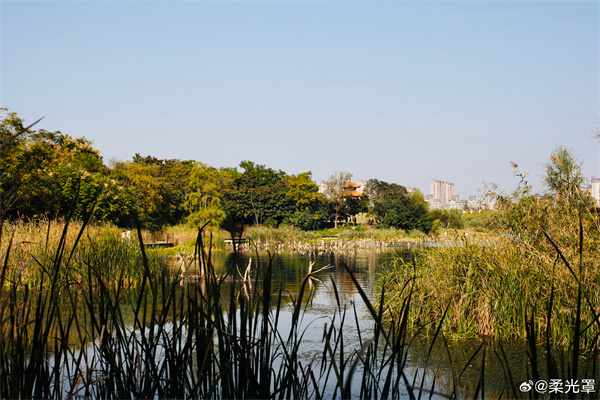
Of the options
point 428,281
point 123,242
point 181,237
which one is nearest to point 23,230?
point 123,242

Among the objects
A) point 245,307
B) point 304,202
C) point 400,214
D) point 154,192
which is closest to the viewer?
point 245,307

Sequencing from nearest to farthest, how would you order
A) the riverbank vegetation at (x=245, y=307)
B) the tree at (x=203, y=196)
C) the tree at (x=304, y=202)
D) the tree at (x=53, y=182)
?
the riverbank vegetation at (x=245, y=307) < the tree at (x=53, y=182) < the tree at (x=203, y=196) < the tree at (x=304, y=202)

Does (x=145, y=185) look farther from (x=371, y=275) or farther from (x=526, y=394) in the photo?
(x=526, y=394)

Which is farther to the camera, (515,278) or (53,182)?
(53,182)

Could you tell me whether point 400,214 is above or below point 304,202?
below

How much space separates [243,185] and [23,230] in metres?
37.7

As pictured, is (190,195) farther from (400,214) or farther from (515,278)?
(515,278)

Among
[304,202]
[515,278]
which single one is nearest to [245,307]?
[515,278]

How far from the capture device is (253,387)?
2195mm

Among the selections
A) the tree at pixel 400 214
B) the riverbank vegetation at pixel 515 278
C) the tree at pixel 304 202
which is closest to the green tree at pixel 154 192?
the tree at pixel 304 202

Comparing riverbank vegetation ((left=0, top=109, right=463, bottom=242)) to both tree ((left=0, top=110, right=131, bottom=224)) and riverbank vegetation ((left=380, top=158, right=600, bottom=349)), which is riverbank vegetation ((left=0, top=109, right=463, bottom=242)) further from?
riverbank vegetation ((left=380, top=158, right=600, bottom=349))

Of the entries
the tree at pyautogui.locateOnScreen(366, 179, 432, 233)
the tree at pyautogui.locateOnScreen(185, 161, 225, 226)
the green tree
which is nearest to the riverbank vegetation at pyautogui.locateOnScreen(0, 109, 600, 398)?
the tree at pyautogui.locateOnScreen(185, 161, 225, 226)

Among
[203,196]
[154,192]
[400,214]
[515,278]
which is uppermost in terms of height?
[154,192]

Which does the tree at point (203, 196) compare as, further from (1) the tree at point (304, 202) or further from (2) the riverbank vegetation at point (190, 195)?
(1) the tree at point (304, 202)
